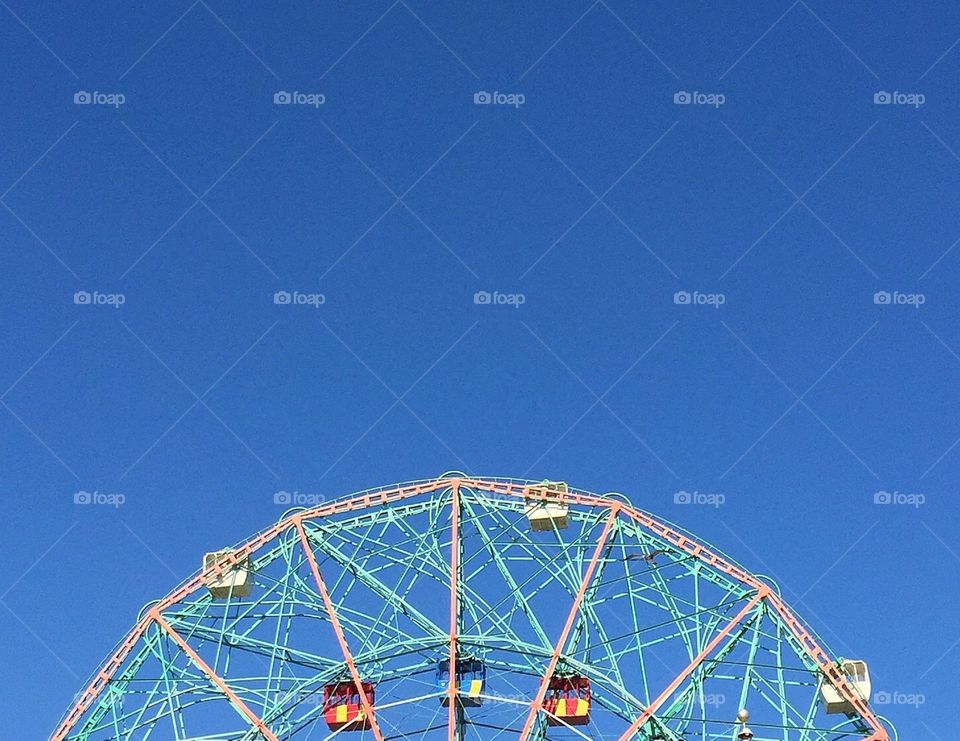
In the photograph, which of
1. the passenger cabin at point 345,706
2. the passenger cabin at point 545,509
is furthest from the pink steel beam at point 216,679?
the passenger cabin at point 545,509

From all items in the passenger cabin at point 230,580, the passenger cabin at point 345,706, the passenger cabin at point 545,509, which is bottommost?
the passenger cabin at point 345,706

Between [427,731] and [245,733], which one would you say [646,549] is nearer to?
[427,731]

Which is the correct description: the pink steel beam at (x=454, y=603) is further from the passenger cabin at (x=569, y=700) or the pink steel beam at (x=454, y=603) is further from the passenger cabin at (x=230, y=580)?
the passenger cabin at (x=230, y=580)

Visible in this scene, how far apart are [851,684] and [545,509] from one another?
38.1ft

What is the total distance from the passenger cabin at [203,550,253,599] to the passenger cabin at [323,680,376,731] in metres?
5.27

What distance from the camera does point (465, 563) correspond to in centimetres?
4828

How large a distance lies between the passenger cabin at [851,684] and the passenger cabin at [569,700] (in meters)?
7.74

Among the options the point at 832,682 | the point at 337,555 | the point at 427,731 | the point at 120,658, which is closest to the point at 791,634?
the point at 832,682

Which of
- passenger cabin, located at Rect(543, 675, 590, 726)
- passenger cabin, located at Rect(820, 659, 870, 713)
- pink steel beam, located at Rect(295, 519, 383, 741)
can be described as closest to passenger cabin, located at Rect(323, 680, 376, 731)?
pink steel beam, located at Rect(295, 519, 383, 741)

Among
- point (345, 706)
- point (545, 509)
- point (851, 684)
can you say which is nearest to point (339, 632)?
point (345, 706)

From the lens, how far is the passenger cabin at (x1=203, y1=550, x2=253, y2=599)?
160 ft

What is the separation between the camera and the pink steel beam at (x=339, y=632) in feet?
144

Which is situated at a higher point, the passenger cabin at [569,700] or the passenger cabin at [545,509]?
the passenger cabin at [545,509]

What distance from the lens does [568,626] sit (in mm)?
45438
